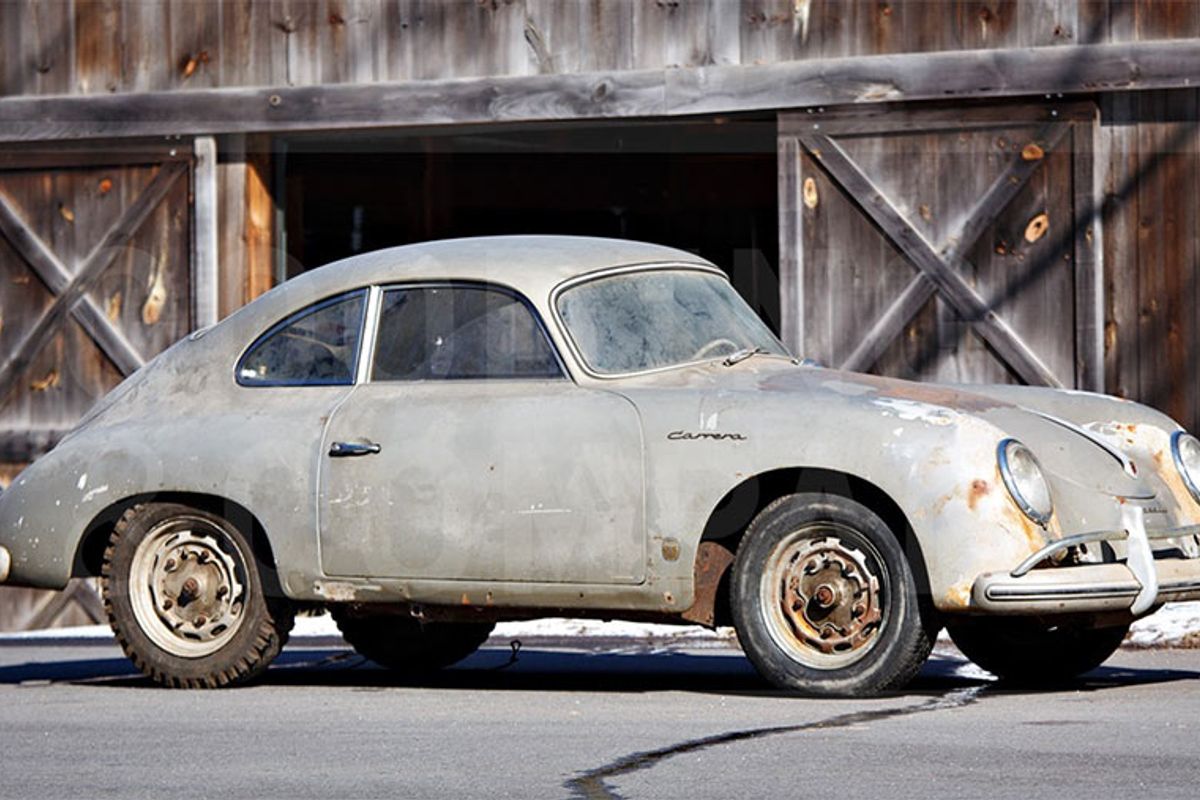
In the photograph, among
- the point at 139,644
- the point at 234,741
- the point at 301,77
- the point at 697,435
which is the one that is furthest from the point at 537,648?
the point at 301,77

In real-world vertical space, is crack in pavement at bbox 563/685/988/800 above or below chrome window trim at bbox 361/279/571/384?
below

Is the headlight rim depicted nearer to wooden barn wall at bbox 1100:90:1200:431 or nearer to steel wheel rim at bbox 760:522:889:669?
steel wheel rim at bbox 760:522:889:669

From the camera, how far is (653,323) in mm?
8320

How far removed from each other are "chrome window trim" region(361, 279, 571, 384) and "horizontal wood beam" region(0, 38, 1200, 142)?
541 cm

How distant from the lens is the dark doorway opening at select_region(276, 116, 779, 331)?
64.7 ft

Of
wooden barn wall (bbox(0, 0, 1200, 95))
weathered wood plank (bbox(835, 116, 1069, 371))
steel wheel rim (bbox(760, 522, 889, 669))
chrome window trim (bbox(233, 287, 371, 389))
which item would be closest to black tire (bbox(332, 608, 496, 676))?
chrome window trim (bbox(233, 287, 371, 389))

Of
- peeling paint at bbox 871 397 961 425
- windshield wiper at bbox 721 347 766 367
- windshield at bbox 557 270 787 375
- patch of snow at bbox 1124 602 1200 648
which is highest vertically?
windshield at bbox 557 270 787 375

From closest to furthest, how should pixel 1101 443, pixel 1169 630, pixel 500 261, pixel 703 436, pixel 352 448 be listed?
1. pixel 703 436
2. pixel 1101 443
3. pixel 352 448
4. pixel 500 261
5. pixel 1169 630

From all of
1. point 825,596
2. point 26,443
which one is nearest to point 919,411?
point 825,596

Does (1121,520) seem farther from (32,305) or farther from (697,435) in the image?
(32,305)

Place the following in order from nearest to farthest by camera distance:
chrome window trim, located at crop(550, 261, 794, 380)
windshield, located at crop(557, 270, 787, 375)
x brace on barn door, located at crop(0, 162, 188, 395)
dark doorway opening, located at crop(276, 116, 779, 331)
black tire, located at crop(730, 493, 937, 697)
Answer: black tire, located at crop(730, 493, 937, 697)
chrome window trim, located at crop(550, 261, 794, 380)
windshield, located at crop(557, 270, 787, 375)
x brace on barn door, located at crop(0, 162, 188, 395)
dark doorway opening, located at crop(276, 116, 779, 331)

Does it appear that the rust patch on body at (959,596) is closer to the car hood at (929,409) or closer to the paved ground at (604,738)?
the paved ground at (604,738)

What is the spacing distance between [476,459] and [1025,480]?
1861 millimetres

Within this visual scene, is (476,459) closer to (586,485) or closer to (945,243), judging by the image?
(586,485)
